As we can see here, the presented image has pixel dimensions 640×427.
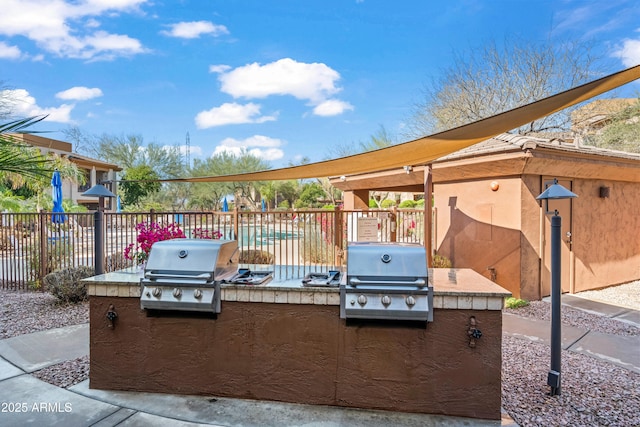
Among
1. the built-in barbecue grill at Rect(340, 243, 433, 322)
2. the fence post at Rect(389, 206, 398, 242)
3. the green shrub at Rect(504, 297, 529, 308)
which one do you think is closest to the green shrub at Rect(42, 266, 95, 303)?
the built-in barbecue grill at Rect(340, 243, 433, 322)

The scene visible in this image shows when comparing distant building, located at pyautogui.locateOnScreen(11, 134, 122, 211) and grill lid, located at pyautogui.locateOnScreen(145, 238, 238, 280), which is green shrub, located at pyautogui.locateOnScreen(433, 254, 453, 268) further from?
distant building, located at pyautogui.locateOnScreen(11, 134, 122, 211)

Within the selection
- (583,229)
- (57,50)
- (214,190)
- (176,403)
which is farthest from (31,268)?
(57,50)

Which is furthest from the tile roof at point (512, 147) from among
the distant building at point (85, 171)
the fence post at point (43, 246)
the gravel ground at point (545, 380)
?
the distant building at point (85, 171)

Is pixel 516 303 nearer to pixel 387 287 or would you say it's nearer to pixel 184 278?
pixel 387 287

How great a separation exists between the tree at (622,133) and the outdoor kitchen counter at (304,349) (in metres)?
19.1

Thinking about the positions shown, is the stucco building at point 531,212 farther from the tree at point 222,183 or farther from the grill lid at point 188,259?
the tree at point 222,183

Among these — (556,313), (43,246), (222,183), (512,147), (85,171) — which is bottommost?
(556,313)

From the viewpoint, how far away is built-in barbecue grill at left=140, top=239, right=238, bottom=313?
314 centimetres

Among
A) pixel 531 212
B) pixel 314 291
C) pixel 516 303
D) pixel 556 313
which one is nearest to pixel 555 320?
pixel 556 313

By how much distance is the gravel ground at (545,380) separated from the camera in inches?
119

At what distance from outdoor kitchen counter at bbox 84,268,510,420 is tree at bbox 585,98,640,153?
1915 centimetres

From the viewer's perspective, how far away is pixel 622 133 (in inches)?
684

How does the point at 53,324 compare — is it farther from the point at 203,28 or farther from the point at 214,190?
the point at 214,190

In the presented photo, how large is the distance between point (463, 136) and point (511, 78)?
16.7 metres
